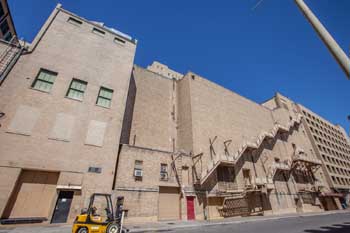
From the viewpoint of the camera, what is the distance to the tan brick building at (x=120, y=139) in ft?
37.4

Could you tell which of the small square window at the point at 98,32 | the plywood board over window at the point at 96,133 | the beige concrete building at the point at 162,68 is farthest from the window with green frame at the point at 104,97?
the beige concrete building at the point at 162,68

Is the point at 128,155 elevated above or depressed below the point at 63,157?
above

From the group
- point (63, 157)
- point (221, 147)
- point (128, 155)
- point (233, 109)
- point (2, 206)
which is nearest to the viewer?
point (2, 206)

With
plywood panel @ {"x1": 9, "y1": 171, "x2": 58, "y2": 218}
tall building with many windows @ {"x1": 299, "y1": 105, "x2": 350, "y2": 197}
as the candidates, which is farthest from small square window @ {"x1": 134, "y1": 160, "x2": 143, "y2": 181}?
tall building with many windows @ {"x1": 299, "y1": 105, "x2": 350, "y2": 197}

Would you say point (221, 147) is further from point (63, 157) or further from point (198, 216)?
point (63, 157)

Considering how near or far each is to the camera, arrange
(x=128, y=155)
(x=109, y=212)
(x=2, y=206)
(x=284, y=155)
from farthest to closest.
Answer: (x=284, y=155) → (x=128, y=155) → (x=2, y=206) → (x=109, y=212)

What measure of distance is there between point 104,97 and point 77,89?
7.54ft

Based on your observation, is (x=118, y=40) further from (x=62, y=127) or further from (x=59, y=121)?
(x=62, y=127)

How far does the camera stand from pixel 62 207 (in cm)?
1116

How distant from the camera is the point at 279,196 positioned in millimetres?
23641

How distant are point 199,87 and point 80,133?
16.6 metres

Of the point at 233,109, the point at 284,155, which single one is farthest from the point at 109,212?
the point at 284,155

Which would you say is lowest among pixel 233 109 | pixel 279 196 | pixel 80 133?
pixel 279 196

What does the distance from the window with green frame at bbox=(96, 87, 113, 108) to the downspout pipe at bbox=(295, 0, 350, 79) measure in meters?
15.1
